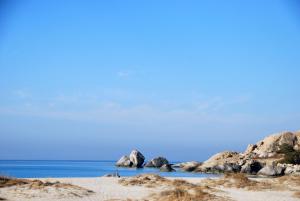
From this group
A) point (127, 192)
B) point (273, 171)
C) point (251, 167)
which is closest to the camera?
point (127, 192)

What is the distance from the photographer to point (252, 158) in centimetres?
7625

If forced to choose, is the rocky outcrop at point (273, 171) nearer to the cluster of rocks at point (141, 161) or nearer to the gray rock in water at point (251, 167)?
the gray rock in water at point (251, 167)

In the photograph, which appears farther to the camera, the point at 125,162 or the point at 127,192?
the point at 125,162

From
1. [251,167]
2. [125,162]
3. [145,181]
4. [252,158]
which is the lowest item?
[145,181]

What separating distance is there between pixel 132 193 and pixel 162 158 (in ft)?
211

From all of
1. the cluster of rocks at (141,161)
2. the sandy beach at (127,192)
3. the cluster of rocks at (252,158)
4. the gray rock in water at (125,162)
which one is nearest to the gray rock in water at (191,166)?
the cluster of rocks at (252,158)

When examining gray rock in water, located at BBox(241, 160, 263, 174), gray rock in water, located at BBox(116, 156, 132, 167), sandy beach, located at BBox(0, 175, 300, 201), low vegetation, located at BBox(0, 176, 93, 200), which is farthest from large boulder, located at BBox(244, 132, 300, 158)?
low vegetation, located at BBox(0, 176, 93, 200)

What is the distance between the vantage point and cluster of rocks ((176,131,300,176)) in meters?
65.0

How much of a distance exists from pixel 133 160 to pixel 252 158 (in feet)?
81.6

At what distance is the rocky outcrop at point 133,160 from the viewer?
89188 mm

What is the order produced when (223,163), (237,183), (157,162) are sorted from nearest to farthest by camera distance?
(237,183)
(223,163)
(157,162)

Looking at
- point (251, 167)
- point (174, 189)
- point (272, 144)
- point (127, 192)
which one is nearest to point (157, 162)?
point (272, 144)

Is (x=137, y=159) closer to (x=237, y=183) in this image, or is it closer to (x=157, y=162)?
(x=157, y=162)

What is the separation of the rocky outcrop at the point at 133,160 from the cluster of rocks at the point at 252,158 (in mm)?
11256
